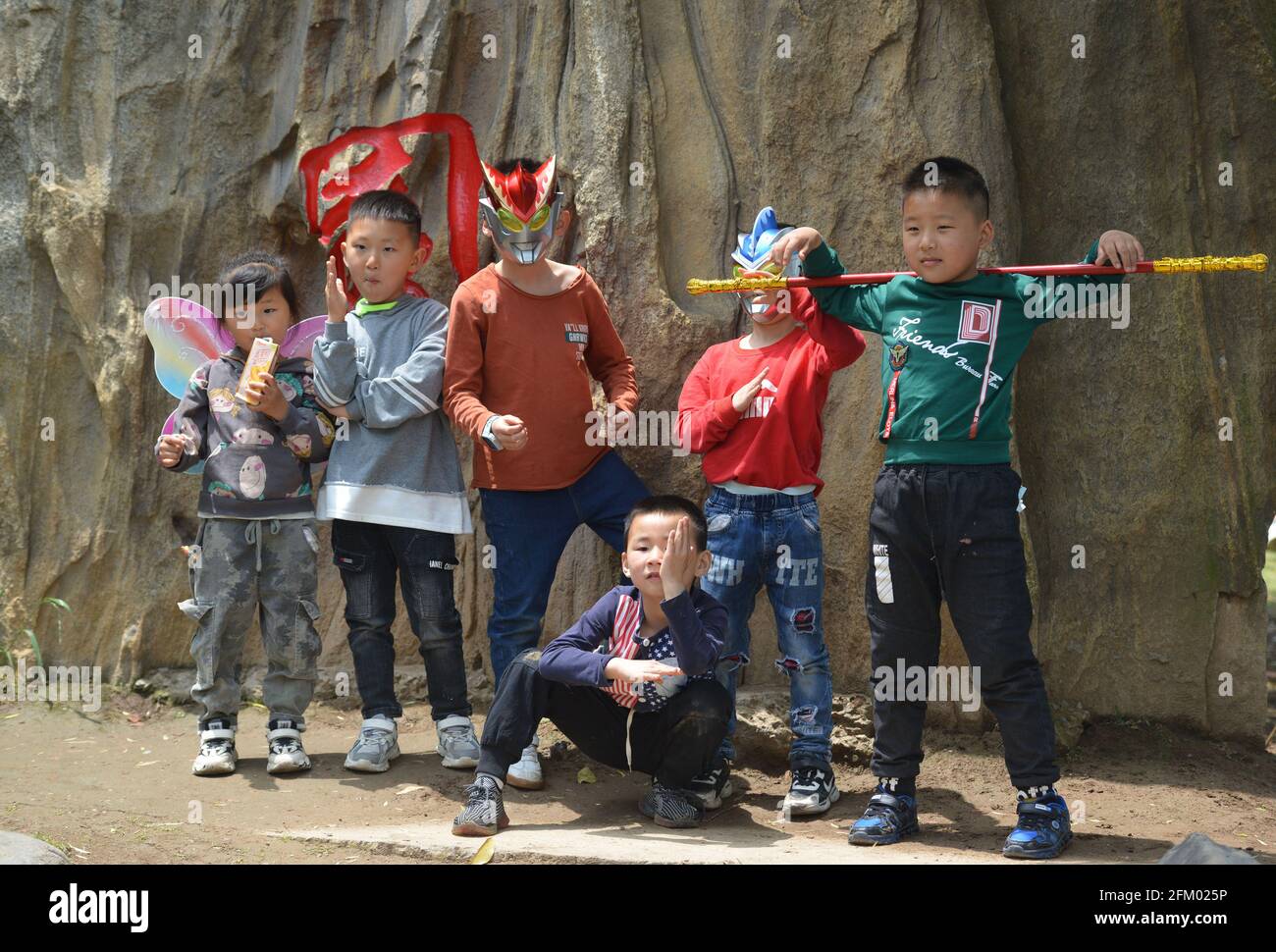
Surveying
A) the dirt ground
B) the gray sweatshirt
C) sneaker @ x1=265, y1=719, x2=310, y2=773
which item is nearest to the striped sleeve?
the gray sweatshirt

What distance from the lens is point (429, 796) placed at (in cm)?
388

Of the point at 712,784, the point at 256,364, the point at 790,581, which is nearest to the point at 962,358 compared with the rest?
the point at 790,581

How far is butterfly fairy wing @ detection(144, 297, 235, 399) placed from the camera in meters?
4.40

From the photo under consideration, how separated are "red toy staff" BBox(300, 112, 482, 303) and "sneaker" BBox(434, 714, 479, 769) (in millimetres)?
1613

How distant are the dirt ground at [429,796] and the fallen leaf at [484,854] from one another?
0.03 m

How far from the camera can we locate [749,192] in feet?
15.1

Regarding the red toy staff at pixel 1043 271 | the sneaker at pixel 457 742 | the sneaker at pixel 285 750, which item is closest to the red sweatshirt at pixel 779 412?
the red toy staff at pixel 1043 271

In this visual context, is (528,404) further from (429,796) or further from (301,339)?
(429,796)

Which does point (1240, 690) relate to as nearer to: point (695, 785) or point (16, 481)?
point (695, 785)

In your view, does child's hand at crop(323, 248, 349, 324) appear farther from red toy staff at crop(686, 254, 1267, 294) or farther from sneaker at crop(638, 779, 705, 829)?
sneaker at crop(638, 779, 705, 829)

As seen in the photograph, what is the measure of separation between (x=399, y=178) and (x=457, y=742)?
2.09 m

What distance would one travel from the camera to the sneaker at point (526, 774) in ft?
12.9

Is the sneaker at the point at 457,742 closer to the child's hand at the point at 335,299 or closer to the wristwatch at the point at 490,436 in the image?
the wristwatch at the point at 490,436

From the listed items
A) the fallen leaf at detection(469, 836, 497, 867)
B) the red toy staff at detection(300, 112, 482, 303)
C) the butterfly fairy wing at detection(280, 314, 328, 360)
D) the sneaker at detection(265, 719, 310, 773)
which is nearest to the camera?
the fallen leaf at detection(469, 836, 497, 867)
